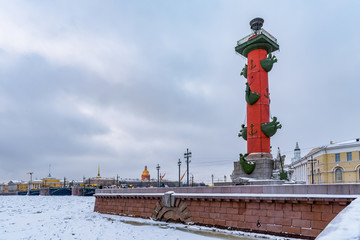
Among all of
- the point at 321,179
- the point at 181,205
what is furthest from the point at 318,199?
the point at 321,179

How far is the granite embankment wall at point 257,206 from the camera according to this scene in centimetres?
1155

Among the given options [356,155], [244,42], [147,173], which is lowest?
[147,173]

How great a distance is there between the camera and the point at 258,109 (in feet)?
73.5

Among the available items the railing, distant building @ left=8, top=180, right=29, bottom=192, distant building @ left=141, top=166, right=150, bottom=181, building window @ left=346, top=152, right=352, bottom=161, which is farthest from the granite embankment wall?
distant building @ left=8, top=180, right=29, bottom=192

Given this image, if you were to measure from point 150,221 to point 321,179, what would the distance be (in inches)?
1373

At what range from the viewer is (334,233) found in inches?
143

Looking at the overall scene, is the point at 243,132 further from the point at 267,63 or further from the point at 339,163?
the point at 339,163

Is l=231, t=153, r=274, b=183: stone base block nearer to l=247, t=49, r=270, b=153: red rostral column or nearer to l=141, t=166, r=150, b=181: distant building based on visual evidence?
l=247, t=49, r=270, b=153: red rostral column

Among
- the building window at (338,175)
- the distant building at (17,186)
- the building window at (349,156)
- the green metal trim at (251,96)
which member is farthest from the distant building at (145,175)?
the green metal trim at (251,96)

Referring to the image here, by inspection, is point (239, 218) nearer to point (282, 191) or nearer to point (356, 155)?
point (282, 191)

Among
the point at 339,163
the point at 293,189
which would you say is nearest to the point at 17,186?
the point at 339,163

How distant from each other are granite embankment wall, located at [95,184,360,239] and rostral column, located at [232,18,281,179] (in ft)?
19.3

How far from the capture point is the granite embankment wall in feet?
37.9

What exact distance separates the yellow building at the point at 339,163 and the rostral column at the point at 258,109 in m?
19.6
